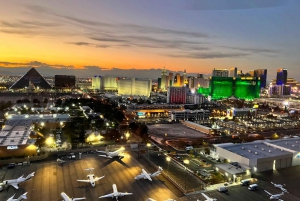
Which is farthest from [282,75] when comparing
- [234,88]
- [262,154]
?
[262,154]

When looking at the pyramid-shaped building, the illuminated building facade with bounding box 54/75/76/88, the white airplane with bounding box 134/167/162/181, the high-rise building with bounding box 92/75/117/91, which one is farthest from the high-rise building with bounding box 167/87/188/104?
the illuminated building facade with bounding box 54/75/76/88

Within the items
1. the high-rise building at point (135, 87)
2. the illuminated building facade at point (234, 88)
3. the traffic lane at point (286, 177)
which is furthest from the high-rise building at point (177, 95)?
the traffic lane at point (286, 177)

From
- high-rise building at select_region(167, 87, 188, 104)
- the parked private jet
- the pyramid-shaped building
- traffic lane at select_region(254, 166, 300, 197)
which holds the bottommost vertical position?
traffic lane at select_region(254, 166, 300, 197)

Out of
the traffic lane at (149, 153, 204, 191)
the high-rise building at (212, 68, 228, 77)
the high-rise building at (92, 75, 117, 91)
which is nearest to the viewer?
the traffic lane at (149, 153, 204, 191)

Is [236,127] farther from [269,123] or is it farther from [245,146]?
[245,146]

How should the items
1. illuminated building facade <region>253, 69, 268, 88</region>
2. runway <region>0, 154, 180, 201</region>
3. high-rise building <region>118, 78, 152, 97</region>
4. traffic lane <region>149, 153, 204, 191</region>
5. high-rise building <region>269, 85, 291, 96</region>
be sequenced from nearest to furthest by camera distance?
runway <region>0, 154, 180, 201</region> → traffic lane <region>149, 153, 204, 191</region> → high-rise building <region>118, 78, 152, 97</region> → high-rise building <region>269, 85, 291, 96</region> → illuminated building facade <region>253, 69, 268, 88</region>

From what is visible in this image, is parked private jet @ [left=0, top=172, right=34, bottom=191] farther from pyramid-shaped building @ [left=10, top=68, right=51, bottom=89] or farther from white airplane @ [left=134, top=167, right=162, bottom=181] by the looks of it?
pyramid-shaped building @ [left=10, top=68, right=51, bottom=89]
